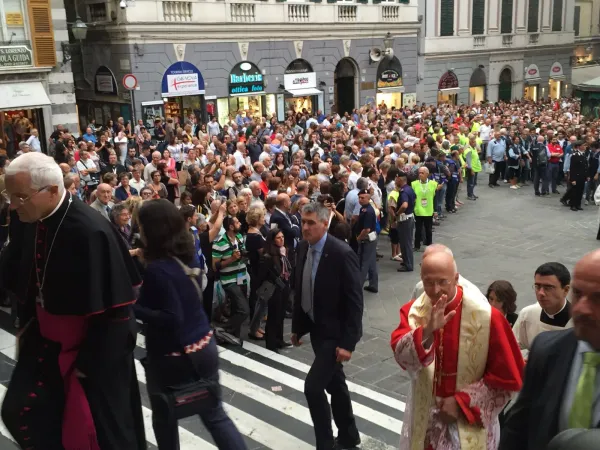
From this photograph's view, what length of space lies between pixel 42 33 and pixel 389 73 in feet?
56.3

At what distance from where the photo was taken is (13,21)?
64.2 feet

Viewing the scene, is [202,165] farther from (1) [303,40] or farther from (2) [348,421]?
(1) [303,40]

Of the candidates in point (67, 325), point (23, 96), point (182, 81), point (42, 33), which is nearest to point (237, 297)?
point (67, 325)

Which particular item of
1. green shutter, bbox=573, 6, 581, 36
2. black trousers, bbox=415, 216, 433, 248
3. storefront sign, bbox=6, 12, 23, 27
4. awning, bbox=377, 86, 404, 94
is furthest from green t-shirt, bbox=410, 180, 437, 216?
green shutter, bbox=573, 6, 581, 36

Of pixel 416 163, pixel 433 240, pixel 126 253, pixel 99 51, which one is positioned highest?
pixel 99 51

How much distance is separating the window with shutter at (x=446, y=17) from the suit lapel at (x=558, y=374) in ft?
113

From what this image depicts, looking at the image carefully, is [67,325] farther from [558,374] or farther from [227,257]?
[227,257]

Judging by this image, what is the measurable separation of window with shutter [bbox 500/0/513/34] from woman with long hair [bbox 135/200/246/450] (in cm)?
3788

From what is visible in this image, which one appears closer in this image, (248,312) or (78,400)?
(78,400)

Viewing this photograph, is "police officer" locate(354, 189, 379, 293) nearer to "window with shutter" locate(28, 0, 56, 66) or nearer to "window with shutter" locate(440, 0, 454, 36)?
"window with shutter" locate(28, 0, 56, 66)

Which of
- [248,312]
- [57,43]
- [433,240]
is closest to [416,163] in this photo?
[433,240]

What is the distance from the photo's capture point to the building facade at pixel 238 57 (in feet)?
76.3

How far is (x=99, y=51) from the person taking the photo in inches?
950

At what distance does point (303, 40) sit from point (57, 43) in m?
10.8
